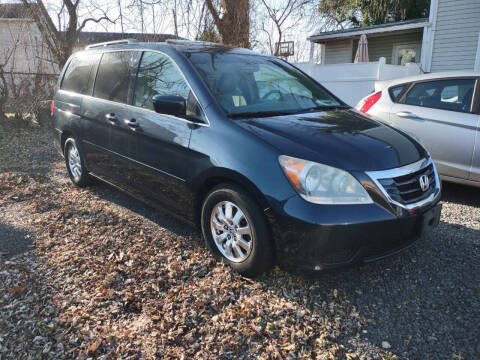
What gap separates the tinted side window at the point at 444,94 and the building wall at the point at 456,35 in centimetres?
851

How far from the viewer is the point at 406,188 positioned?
9.20 feet

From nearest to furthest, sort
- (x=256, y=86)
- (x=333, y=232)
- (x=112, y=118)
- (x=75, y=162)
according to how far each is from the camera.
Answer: (x=333, y=232) < (x=256, y=86) < (x=112, y=118) < (x=75, y=162)

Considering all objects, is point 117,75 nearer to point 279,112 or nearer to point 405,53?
point 279,112

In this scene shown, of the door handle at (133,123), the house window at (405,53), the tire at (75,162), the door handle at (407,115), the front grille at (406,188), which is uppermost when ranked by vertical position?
the house window at (405,53)

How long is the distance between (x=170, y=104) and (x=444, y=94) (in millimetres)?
3645

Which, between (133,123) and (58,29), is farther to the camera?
(58,29)

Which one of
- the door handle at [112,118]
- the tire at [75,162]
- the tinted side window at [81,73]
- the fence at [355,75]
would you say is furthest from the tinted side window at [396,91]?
the fence at [355,75]

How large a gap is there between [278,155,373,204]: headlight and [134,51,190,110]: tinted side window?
1.31 m

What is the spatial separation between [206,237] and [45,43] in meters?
11.4

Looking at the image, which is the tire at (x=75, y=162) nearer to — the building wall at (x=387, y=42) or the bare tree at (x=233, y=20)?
the bare tree at (x=233, y=20)

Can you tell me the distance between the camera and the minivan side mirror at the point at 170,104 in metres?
3.15

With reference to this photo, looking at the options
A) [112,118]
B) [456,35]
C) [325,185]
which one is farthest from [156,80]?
[456,35]

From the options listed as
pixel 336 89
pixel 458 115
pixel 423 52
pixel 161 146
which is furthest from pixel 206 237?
pixel 423 52

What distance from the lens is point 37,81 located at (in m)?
11.1
